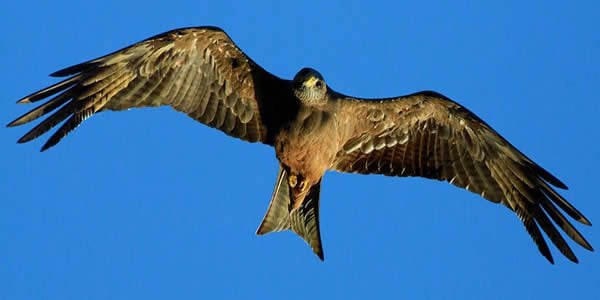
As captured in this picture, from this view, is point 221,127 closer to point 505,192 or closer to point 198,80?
point 198,80

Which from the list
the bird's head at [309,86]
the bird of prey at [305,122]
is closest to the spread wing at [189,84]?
the bird of prey at [305,122]

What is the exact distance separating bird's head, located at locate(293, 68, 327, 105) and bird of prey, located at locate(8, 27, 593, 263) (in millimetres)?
11

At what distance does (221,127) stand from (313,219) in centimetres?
146

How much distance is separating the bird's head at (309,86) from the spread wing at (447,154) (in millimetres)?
726

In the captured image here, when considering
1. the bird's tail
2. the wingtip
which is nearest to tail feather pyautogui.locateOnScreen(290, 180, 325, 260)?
the bird's tail

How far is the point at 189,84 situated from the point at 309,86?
4.53 feet

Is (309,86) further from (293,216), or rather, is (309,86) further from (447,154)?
(447,154)

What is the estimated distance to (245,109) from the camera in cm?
1294

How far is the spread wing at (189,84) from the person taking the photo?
12227 millimetres

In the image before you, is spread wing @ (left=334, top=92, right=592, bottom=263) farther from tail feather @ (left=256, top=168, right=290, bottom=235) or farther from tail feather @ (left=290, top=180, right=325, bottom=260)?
tail feather @ (left=256, top=168, right=290, bottom=235)

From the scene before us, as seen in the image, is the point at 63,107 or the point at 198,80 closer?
the point at 63,107

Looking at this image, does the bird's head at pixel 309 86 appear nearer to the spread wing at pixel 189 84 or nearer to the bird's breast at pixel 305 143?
the bird's breast at pixel 305 143

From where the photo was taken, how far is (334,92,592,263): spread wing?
42.7ft

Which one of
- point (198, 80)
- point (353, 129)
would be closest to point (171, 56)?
point (198, 80)
